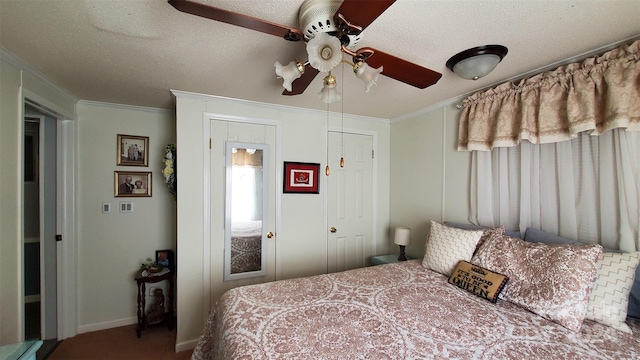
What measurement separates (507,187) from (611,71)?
922 mm

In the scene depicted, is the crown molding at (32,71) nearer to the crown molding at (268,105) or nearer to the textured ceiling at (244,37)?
the textured ceiling at (244,37)

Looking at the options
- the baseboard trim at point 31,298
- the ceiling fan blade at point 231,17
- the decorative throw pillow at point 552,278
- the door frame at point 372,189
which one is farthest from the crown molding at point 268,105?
the baseboard trim at point 31,298

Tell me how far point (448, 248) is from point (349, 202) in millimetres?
1314

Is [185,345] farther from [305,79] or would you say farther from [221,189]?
[305,79]

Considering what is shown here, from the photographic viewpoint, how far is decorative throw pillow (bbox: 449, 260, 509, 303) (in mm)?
1529

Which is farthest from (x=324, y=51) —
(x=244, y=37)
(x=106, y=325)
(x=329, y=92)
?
(x=106, y=325)

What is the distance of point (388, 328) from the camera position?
4.08 ft

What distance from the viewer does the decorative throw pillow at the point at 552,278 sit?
128 cm

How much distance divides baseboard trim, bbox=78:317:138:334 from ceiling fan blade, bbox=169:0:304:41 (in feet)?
10.3

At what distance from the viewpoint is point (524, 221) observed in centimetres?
192

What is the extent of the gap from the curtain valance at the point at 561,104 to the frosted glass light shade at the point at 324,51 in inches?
62.1

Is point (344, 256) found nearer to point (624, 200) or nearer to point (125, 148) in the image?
point (624, 200)

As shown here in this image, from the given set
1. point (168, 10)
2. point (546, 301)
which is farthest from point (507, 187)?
point (168, 10)

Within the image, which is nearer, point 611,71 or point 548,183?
point 611,71
